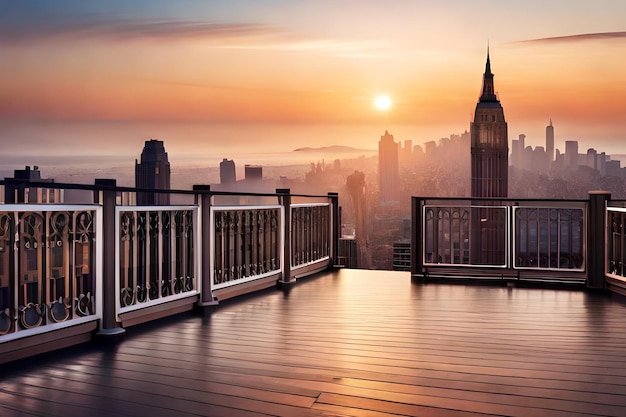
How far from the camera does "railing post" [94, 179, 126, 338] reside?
3820 millimetres

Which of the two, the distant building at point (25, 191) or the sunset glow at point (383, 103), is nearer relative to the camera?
the distant building at point (25, 191)

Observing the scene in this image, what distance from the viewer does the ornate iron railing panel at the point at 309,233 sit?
695 cm

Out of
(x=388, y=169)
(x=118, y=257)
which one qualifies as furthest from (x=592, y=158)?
(x=118, y=257)

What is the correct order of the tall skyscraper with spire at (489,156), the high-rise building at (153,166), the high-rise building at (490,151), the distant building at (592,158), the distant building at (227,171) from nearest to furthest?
the high-rise building at (153,166)
the distant building at (227,171)
the distant building at (592,158)
the high-rise building at (490,151)
the tall skyscraper with spire at (489,156)

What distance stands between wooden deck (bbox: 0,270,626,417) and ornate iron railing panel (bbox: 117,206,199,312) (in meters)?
0.25

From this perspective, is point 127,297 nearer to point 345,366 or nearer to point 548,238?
point 345,366

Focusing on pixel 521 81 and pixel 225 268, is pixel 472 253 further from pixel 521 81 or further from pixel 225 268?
pixel 521 81

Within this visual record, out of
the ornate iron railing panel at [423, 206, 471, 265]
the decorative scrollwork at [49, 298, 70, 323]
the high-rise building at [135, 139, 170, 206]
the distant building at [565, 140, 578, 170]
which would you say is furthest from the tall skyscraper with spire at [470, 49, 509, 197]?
the decorative scrollwork at [49, 298, 70, 323]

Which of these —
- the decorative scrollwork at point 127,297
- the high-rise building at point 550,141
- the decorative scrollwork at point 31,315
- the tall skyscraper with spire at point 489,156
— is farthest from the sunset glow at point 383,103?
the tall skyscraper with spire at point 489,156

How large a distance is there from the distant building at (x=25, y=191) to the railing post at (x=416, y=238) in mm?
4650

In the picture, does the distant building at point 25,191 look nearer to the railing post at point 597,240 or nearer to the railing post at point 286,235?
the railing post at point 286,235

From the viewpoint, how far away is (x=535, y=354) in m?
3.38

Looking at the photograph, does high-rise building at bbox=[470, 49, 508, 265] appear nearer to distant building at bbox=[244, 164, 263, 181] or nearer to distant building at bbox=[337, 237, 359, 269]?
distant building at bbox=[244, 164, 263, 181]

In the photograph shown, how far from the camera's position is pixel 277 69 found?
18016 millimetres
